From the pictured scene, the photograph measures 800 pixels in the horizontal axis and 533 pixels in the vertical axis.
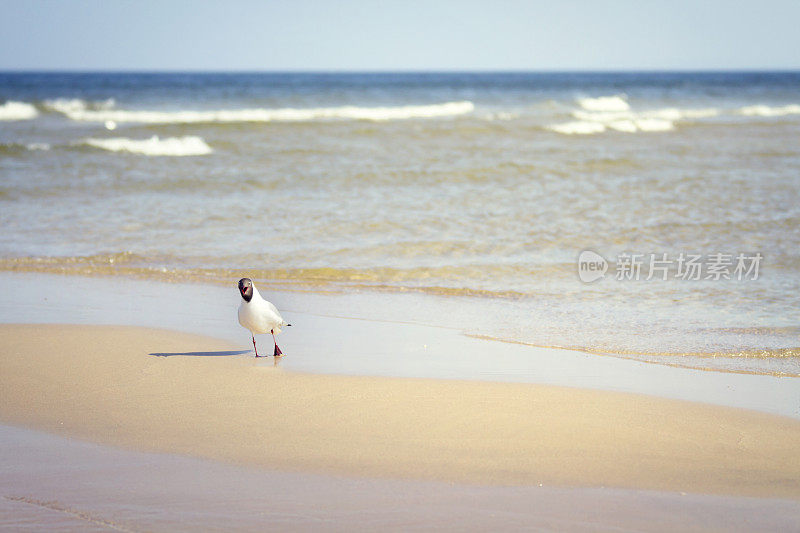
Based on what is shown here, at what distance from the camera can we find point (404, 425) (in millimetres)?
4355

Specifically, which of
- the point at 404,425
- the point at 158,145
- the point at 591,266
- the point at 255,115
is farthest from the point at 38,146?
the point at 404,425

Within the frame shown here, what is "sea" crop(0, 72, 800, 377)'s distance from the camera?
6.78 metres

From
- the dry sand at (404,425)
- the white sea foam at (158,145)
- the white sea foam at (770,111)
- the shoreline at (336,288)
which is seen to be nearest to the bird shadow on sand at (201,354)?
the dry sand at (404,425)

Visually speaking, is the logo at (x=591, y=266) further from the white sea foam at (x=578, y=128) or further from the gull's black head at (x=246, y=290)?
the white sea foam at (x=578, y=128)

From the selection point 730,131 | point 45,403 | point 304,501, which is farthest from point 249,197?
point 730,131

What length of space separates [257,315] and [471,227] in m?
5.16

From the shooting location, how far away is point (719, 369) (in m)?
5.47

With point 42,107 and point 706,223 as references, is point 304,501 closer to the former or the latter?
point 706,223

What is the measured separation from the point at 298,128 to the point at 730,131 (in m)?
12.5

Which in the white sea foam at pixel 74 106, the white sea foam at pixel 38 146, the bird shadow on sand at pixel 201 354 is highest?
the white sea foam at pixel 74 106

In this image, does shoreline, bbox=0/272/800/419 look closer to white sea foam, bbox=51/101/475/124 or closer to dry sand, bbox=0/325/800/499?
dry sand, bbox=0/325/800/499

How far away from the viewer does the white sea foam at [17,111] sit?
105 ft

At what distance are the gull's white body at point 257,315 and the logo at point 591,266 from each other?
341 centimetres

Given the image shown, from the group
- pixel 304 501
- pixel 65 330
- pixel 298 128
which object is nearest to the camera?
pixel 304 501
